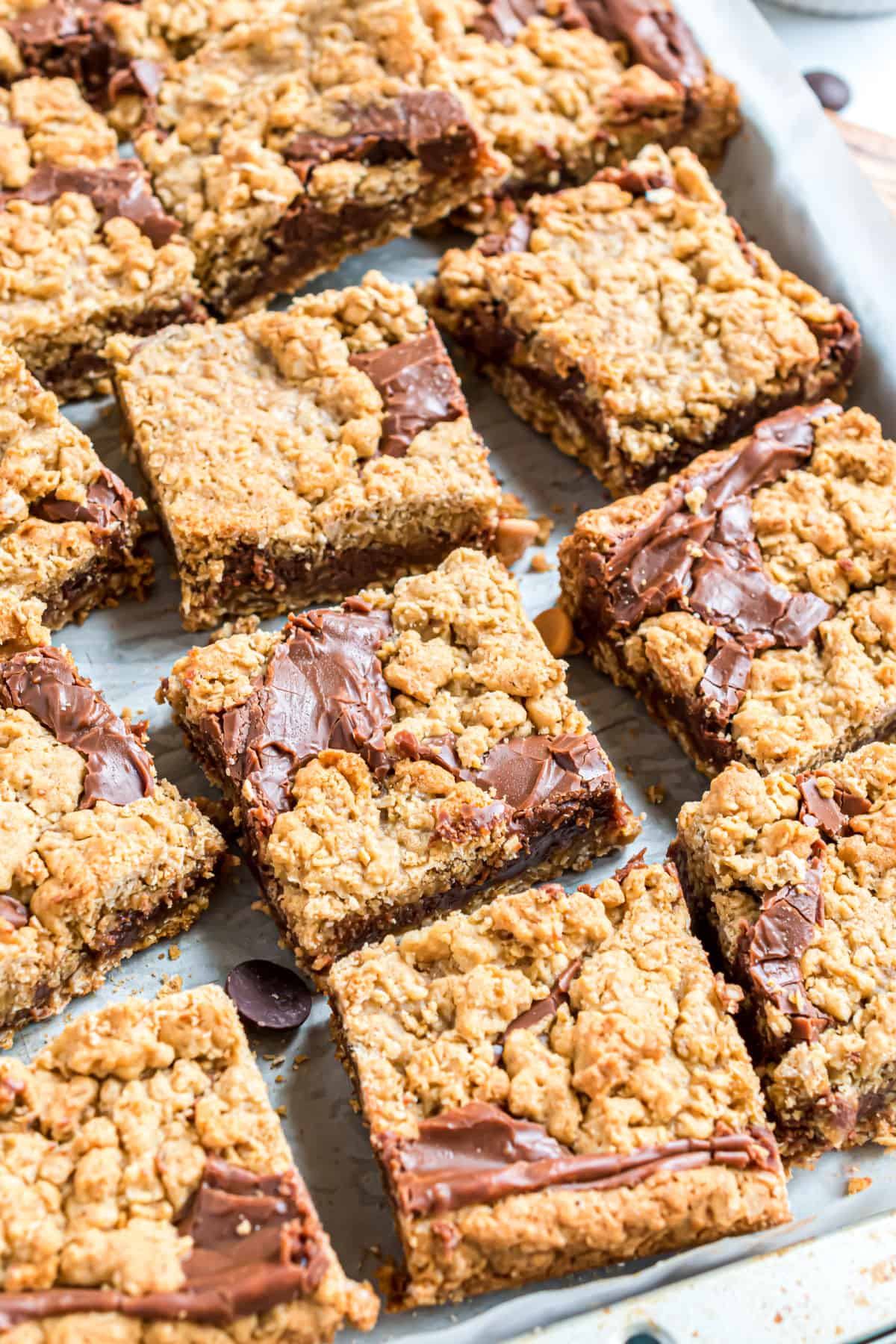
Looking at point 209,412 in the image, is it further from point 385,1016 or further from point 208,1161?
point 208,1161

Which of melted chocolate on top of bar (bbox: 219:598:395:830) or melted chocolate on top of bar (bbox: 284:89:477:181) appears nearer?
melted chocolate on top of bar (bbox: 219:598:395:830)

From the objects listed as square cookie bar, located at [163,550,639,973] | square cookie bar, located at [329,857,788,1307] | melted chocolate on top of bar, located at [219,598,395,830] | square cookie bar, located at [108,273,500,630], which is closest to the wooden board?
square cookie bar, located at [108,273,500,630]

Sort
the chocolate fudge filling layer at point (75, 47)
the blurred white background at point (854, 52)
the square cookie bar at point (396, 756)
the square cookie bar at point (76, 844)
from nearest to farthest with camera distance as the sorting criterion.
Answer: the square cookie bar at point (76, 844)
the square cookie bar at point (396, 756)
the chocolate fudge filling layer at point (75, 47)
the blurred white background at point (854, 52)

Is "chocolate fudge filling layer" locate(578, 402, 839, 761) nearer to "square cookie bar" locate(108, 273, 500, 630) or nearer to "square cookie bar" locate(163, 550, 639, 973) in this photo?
"square cookie bar" locate(163, 550, 639, 973)

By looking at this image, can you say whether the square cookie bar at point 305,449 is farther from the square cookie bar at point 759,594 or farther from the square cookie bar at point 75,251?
the square cookie bar at point 759,594

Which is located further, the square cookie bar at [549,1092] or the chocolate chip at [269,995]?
the chocolate chip at [269,995]

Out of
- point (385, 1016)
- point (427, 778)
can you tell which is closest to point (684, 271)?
point (427, 778)

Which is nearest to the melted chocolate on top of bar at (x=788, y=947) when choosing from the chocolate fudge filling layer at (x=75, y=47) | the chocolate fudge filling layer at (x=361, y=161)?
the chocolate fudge filling layer at (x=361, y=161)
